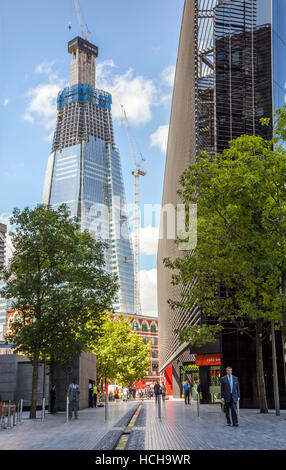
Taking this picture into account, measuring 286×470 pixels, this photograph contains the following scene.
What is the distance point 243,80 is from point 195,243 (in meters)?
15.9

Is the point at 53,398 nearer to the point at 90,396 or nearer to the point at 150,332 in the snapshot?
the point at 90,396

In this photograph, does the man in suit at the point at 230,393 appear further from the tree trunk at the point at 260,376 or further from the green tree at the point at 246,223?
the tree trunk at the point at 260,376

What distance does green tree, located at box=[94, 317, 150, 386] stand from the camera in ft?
221

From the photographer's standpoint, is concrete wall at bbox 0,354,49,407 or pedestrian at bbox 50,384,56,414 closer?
pedestrian at bbox 50,384,56,414

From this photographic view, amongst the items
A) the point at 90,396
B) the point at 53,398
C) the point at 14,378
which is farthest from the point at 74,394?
the point at 90,396

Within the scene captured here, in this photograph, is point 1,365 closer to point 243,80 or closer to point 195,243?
point 195,243

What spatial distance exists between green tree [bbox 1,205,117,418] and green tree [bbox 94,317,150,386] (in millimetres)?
38296

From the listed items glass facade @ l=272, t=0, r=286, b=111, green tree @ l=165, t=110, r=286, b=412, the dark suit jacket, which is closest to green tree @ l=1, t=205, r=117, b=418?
green tree @ l=165, t=110, r=286, b=412

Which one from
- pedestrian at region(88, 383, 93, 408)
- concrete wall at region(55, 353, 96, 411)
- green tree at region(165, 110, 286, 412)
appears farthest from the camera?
pedestrian at region(88, 383, 93, 408)

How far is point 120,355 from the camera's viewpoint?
70500mm

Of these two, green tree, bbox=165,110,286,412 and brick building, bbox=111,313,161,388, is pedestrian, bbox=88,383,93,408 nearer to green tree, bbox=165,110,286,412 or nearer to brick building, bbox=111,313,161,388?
green tree, bbox=165,110,286,412

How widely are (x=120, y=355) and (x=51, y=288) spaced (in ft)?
152

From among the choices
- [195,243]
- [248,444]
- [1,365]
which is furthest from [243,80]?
[248,444]
